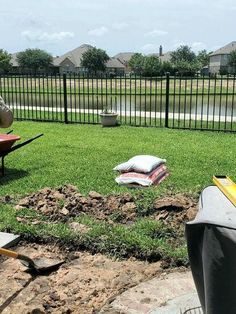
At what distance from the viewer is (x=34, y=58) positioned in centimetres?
11131

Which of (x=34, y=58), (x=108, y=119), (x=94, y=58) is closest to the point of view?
(x=108, y=119)

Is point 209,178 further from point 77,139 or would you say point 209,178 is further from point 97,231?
point 77,139

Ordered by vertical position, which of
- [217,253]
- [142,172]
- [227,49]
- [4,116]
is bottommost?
[142,172]

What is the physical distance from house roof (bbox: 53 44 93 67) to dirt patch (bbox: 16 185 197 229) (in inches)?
4329

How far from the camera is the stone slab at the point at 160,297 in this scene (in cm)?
318

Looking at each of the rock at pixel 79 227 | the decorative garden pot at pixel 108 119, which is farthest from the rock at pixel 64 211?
the decorative garden pot at pixel 108 119

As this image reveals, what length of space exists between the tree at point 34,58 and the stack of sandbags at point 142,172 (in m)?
105

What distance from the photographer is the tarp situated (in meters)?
1.90

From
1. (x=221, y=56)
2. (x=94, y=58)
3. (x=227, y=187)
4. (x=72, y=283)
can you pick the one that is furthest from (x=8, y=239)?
(x=221, y=56)

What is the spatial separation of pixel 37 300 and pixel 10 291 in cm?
28

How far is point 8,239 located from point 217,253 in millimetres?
2961

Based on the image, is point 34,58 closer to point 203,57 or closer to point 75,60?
point 75,60

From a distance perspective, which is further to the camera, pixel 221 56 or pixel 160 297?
pixel 221 56

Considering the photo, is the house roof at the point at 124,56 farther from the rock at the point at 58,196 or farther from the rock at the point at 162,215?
the rock at the point at 162,215
